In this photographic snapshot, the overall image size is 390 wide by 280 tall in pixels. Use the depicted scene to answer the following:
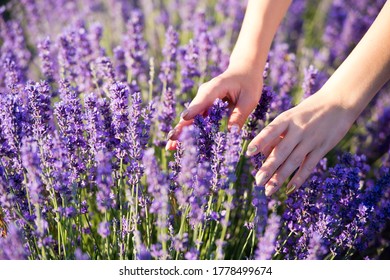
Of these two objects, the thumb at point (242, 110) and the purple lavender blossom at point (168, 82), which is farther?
the purple lavender blossom at point (168, 82)

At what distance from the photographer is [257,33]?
6.70 ft

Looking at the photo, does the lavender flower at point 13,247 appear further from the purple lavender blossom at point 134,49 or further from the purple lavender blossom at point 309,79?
A: the purple lavender blossom at point 309,79

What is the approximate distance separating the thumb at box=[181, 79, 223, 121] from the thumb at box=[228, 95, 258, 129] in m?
0.10

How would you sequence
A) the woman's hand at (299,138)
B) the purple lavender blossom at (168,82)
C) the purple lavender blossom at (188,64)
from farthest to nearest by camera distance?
the purple lavender blossom at (188,64) → the purple lavender blossom at (168,82) → the woman's hand at (299,138)

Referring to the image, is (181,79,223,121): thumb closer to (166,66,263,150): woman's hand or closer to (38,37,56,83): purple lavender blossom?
(166,66,263,150): woman's hand

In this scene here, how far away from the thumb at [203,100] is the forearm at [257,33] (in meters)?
0.23

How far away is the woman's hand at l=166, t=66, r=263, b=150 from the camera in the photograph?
69.0 inches

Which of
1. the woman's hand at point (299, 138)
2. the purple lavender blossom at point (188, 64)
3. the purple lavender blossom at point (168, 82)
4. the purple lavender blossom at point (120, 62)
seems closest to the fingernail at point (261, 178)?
the woman's hand at point (299, 138)

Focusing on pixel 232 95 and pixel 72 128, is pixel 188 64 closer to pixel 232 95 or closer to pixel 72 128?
pixel 232 95

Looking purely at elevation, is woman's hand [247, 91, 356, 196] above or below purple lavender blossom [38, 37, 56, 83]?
below

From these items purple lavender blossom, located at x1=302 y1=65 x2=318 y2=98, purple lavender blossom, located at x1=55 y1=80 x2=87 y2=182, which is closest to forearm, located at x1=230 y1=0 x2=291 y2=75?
purple lavender blossom, located at x1=302 y1=65 x2=318 y2=98

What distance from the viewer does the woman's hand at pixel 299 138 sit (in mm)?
1599

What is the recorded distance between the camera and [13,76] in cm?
217

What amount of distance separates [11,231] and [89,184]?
1.73 feet
